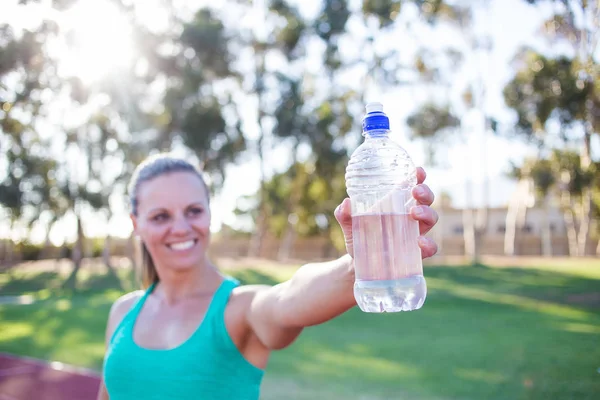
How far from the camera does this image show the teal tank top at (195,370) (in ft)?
7.37

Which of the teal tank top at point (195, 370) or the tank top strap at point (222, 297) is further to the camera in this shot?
the tank top strap at point (222, 297)

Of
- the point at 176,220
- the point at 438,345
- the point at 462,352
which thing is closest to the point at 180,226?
the point at 176,220

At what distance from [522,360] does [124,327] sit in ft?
22.5

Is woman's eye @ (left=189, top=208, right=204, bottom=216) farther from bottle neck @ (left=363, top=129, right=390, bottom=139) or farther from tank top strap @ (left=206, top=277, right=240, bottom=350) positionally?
bottle neck @ (left=363, top=129, right=390, bottom=139)

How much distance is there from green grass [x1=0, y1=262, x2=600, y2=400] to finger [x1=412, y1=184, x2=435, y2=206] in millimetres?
5149

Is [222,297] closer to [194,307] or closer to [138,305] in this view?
[194,307]

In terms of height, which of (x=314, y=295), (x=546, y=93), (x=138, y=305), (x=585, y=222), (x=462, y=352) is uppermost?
(x=546, y=93)

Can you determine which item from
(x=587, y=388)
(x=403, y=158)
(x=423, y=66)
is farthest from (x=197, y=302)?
(x=423, y=66)

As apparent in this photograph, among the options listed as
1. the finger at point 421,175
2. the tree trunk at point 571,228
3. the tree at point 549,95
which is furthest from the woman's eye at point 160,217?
the tree trunk at point 571,228

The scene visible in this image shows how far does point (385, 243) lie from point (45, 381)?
7.71 metres

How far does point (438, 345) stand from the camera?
32.2ft

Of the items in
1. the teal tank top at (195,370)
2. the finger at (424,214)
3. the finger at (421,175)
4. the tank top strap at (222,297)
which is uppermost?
the finger at (421,175)

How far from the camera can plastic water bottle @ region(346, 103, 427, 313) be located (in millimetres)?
1840

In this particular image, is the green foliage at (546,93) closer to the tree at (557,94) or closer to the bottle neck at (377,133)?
the tree at (557,94)
